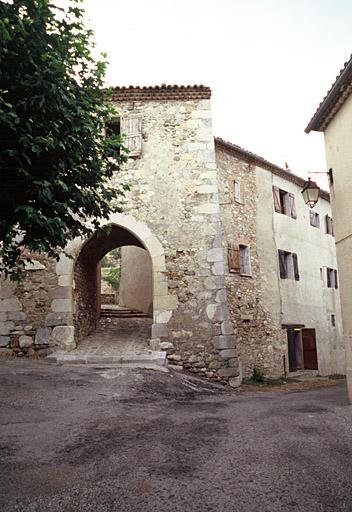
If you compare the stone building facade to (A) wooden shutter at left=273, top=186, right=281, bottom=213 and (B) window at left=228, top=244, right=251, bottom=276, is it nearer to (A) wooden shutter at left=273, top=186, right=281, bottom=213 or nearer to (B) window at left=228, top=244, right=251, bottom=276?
(B) window at left=228, top=244, right=251, bottom=276

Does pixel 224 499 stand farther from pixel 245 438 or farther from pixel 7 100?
pixel 7 100

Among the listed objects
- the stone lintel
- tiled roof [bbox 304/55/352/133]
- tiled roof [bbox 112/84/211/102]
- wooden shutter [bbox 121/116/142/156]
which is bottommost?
the stone lintel

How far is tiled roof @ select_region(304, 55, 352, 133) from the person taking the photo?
258 inches

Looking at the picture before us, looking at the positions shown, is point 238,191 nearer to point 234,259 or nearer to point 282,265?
point 234,259

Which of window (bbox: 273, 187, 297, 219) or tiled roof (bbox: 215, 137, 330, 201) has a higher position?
tiled roof (bbox: 215, 137, 330, 201)

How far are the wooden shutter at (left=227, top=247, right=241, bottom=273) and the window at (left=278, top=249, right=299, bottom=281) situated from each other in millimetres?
2697

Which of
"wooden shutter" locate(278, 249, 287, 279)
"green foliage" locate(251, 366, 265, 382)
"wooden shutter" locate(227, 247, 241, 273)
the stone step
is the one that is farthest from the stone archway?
"wooden shutter" locate(278, 249, 287, 279)

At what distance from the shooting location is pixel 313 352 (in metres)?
14.8

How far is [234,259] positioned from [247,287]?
105 centimetres

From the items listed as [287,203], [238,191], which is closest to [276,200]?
[287,203]

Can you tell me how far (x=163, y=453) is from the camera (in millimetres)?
3760

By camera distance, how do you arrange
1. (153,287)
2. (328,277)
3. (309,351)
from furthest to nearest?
(328,277) < (309,351) < (153,287)

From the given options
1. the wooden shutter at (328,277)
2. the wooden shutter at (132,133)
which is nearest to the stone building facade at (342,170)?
the wooden shutter at (132,133)

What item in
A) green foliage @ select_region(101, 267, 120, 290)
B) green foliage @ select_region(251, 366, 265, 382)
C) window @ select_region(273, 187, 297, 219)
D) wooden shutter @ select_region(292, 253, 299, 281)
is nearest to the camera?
green foliage @ select_region(251, 366, 265, 382)
